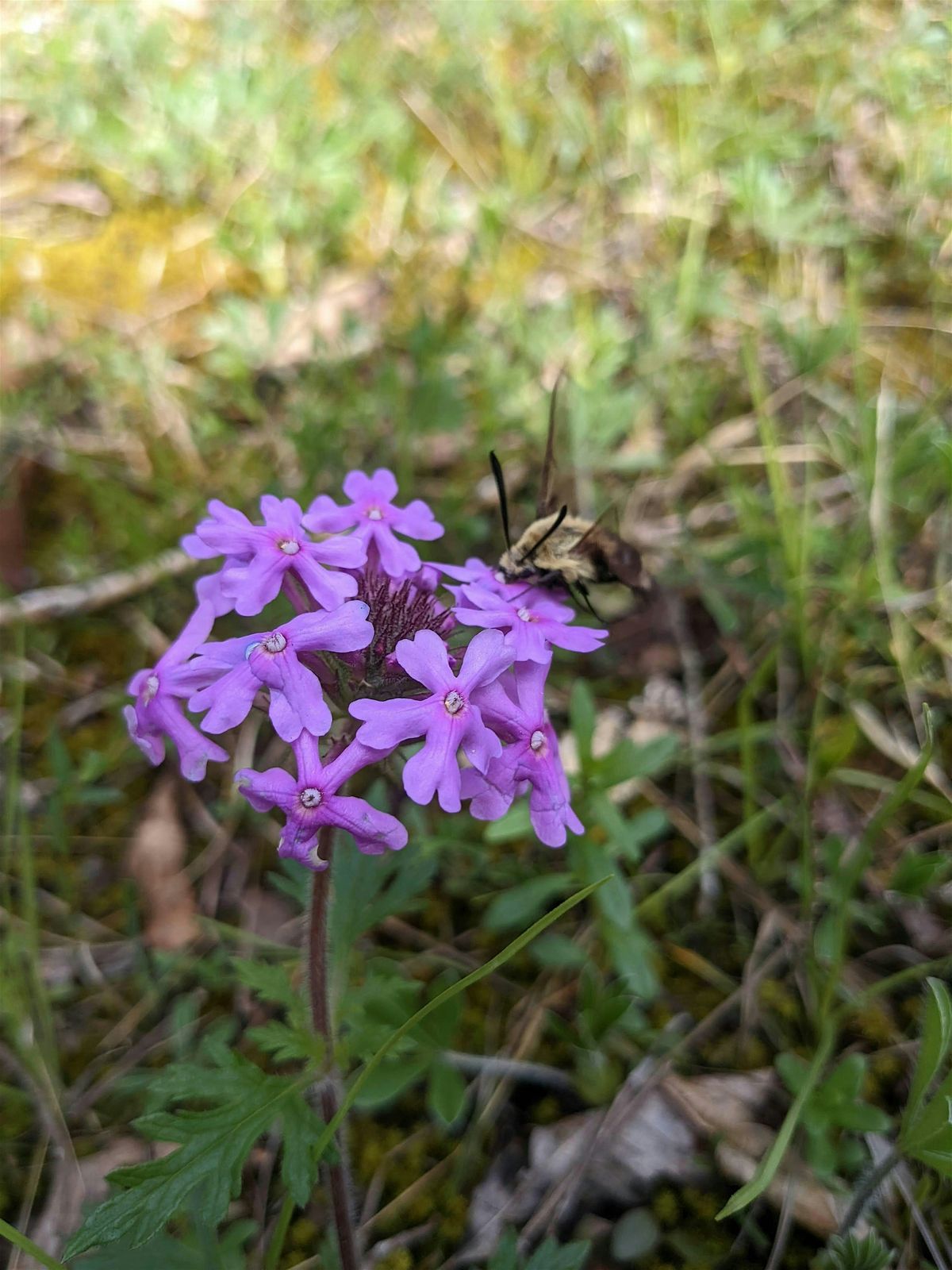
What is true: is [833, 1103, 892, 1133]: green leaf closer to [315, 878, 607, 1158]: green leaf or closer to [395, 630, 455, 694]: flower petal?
[315, 878, 607, 1158]: green leaf

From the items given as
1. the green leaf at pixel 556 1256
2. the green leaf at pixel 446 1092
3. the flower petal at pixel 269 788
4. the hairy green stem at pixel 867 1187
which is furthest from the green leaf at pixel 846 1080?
the flower petal at pixel 269 788

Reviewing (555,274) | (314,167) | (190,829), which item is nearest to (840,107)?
(555,274)

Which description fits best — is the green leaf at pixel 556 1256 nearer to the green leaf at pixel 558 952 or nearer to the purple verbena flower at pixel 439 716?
the green leaf at pixel 558 952

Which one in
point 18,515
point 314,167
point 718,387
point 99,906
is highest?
point 314,167

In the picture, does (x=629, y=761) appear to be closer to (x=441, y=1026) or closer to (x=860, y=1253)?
(x=441, y=1026)

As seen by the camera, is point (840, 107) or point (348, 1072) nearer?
point (348, 1072)

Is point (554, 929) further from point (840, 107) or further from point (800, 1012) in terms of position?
point (840, 107)

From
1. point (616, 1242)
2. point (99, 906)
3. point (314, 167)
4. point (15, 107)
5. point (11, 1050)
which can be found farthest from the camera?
point (15, 107)

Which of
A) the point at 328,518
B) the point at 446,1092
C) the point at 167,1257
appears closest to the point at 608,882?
the point at 446,1092
